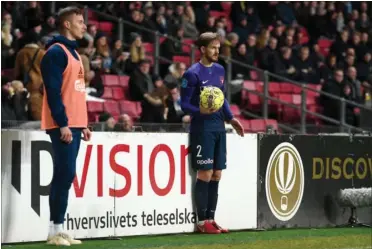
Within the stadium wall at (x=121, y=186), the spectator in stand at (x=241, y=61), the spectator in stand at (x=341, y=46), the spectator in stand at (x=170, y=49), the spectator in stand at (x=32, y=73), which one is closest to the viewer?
the stadium wall at (x=121, y=186)

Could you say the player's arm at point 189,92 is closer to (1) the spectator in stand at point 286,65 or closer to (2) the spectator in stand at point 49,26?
(2) the spectator in stand at point 49,26

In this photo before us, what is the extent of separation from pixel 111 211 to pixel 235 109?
9.50 m

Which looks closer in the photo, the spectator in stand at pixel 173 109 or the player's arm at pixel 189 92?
the player's arm at pixel 189 92

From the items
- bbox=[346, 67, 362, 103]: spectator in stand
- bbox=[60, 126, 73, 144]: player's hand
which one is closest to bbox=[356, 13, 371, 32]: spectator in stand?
bbox=[346, 67, 362, 103]: spectator in stand

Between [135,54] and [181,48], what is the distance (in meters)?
2.00

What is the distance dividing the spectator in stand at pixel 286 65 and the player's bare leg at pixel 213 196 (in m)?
11.2

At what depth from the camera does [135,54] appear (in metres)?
19.9

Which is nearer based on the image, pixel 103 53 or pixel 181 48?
pixel 103 53

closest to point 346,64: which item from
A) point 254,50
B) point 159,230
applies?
point 254,50

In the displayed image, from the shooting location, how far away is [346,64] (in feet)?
79.8

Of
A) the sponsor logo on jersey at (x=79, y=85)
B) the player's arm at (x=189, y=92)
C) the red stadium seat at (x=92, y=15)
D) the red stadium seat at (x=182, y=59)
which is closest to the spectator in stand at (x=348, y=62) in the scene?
the red stadium seat at (x=182, y=59)

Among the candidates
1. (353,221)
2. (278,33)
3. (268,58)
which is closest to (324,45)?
(278,33)

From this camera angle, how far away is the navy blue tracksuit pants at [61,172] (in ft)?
31.1

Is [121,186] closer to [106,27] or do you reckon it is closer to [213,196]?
[213,196]
